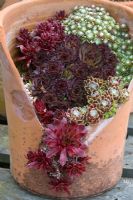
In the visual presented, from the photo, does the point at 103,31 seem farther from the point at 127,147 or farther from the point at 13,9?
the point at 127,147

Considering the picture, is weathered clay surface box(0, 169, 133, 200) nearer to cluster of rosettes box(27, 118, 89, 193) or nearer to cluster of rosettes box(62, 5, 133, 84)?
cluster of rosettes box(27, 118, 89, 193)

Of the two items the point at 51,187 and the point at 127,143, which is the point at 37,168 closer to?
the point at 51,187

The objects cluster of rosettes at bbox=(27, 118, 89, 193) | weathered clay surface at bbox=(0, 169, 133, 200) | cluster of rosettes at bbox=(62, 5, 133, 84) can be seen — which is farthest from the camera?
cluster of rosettes at bbox=(62, 5, 133, 84)

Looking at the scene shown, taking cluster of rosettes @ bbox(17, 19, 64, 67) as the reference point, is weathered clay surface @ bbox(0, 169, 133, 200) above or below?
below

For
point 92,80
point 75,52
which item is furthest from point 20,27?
point 92,80

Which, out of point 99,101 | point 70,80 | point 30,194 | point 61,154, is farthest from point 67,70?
point 30,194

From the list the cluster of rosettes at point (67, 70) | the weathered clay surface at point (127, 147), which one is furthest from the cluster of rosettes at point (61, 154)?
the weathered clay surface at point (127, 147)

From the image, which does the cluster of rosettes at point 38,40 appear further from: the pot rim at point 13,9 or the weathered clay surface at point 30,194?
the weathered clay surface at point 30,194

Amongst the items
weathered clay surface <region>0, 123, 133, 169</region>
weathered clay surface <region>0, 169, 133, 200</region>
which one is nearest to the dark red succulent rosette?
weathered clay surface <region>0, 169, 133, 200</region>
